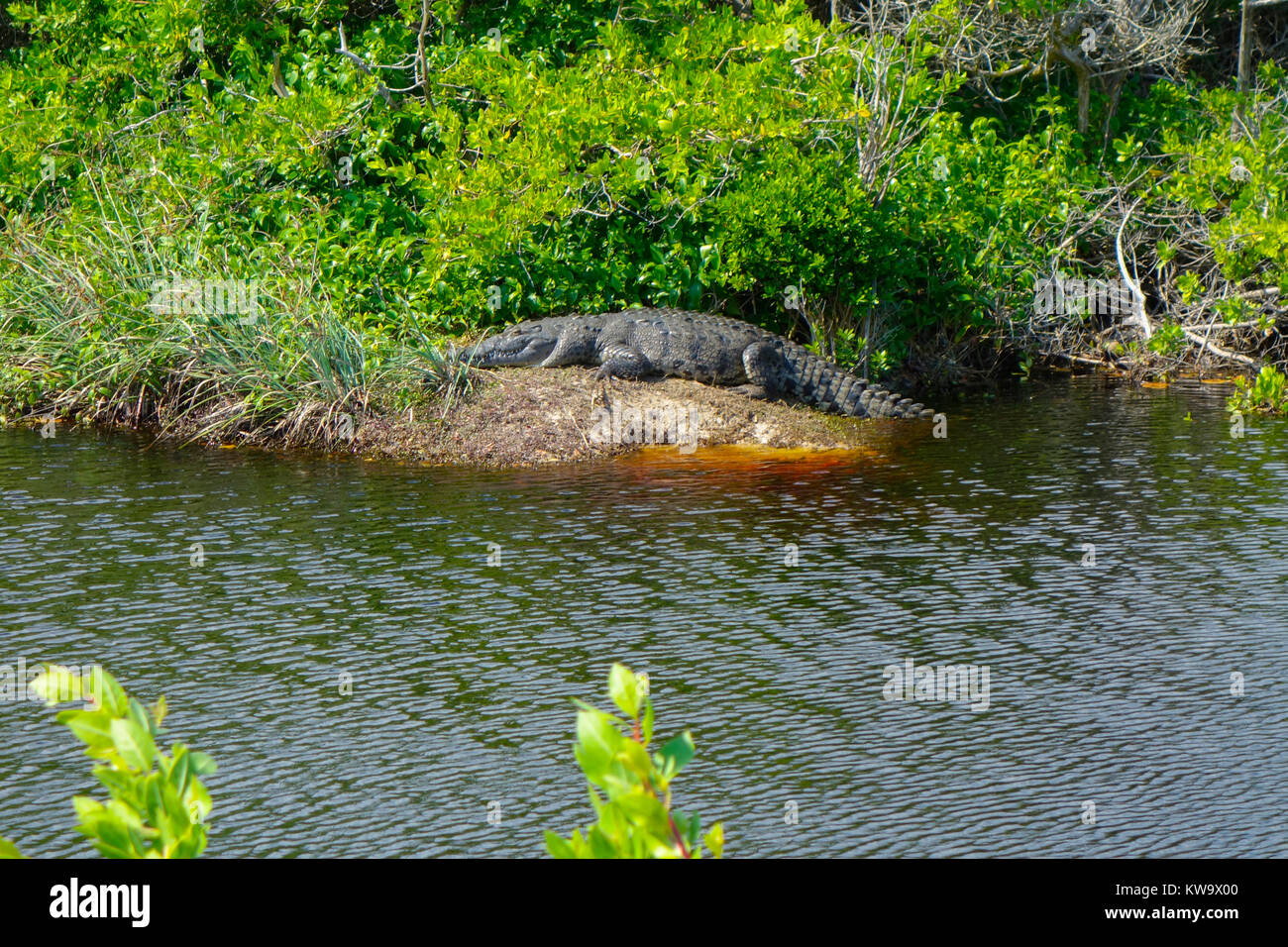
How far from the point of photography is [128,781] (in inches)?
86.3

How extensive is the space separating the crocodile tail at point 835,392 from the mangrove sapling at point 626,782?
9666 millimetres

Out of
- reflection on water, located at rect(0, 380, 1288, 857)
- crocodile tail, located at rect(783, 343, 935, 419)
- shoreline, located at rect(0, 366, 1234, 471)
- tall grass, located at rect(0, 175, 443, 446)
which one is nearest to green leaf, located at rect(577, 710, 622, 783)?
reflection on water, located at rect(0, 380, 1288, 857)

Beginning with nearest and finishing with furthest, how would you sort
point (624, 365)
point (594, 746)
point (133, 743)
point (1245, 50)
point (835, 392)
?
point (594, 746)
point (133, 743)
point (624, 365)
point (835, 392)
point (1245, 50)

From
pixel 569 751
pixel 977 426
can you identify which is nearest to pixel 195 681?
pixel 569 751

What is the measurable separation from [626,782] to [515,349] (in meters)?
9.69

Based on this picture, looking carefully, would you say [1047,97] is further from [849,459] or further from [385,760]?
[385,760]

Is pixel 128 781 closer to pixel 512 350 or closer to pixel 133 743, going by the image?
pixel 133 743

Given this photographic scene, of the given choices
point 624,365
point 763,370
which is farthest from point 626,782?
point 763,370

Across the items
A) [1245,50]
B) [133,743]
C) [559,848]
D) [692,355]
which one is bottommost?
[692,355]

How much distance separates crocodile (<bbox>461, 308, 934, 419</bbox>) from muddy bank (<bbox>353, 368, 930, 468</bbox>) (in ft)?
0.71

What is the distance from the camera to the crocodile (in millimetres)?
11406

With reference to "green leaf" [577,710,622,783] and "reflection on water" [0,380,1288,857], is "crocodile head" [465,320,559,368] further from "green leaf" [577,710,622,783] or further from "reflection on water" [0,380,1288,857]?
"green leaf" [577,710,622,783]

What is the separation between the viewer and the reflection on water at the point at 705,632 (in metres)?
4.72

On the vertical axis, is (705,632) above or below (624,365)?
below
